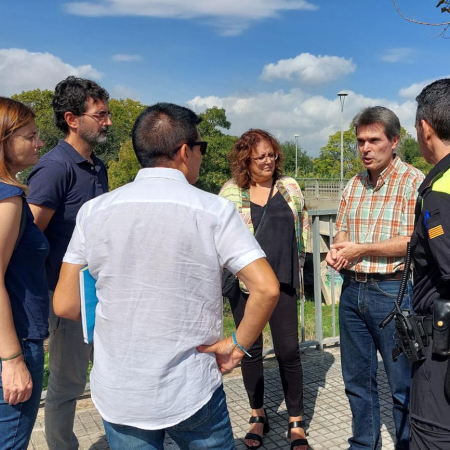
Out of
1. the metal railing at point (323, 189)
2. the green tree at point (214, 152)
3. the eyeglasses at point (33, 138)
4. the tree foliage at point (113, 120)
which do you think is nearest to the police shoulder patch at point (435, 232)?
the eyeglasses at point (33, 138)

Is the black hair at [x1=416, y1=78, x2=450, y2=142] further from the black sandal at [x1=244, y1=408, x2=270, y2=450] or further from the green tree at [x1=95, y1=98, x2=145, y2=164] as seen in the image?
the green tree at [x1=95, y1=98, x2=145, y2=164]

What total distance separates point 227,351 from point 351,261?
1.38m

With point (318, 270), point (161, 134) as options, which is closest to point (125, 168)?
point (318, 270)

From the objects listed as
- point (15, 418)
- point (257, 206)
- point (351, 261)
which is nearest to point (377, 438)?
point (351, 261)

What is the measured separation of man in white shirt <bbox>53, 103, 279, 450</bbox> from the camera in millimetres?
1729

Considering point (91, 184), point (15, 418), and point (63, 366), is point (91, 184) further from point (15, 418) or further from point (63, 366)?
point (15, 418)

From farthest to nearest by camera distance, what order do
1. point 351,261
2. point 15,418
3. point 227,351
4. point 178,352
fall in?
1. point 351,261
2. point 15,418
3. point 227,351
4. point 178,352

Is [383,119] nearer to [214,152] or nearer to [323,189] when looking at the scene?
[214,152]

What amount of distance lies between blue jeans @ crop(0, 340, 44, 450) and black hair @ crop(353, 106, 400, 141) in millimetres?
2215

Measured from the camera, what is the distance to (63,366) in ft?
Result: 9.91

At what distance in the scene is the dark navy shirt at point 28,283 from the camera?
6.82ft

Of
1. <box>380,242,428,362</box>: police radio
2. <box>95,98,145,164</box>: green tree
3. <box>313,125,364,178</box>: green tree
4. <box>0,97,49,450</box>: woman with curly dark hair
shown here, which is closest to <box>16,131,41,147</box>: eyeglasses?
<box>0,97,49,450</box>: woman with curly dark hair

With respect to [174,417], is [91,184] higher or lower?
higher

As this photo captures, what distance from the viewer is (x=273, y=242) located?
11.6ft
